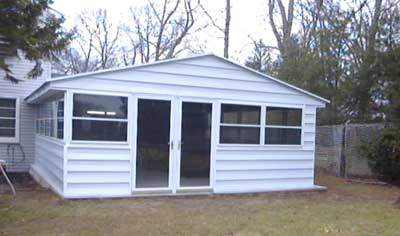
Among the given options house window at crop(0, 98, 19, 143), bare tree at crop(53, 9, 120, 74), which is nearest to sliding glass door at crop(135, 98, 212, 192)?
house window at crop(0, 98, 19, 143)

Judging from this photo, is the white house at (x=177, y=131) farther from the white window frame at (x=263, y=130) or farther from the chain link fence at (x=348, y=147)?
the chain link fence at (x=348, y=147)

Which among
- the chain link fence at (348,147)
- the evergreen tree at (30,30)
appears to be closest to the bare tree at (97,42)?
the chain link fence at (348,147)

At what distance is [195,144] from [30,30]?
5.16 metres

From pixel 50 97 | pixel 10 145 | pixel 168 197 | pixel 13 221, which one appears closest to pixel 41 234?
pixel 13 221

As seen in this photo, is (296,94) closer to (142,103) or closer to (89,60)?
(142,103)

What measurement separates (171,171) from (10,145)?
7047 millimetres

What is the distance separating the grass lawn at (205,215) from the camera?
670cm

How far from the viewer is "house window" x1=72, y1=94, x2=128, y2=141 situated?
934cm

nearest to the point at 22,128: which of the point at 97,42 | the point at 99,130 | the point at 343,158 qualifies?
the point at 99,130

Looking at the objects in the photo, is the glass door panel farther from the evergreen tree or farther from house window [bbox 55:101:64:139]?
the evergreen tree

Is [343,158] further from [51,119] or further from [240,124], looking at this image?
[51,119]

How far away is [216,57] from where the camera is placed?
1064cm

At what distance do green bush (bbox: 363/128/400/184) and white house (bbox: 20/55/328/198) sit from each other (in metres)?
2.56

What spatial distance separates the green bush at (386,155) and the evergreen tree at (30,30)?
962 cm
